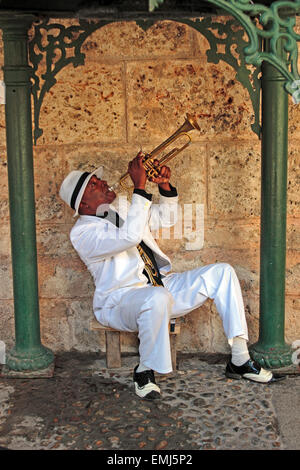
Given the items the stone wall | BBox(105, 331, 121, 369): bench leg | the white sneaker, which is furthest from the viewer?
the stone wall

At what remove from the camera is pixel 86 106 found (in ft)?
17.5

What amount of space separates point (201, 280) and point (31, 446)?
1.79 m

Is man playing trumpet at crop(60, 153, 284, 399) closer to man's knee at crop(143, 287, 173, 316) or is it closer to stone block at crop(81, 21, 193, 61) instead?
man's knee at crop(143, 287, 173, 316)

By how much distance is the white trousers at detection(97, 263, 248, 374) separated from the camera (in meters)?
4.61

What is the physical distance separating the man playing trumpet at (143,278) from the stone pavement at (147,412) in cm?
17

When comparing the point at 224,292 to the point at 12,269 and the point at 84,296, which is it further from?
the point at 12,269

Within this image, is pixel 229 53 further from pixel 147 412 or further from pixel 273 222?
pixel 147 412

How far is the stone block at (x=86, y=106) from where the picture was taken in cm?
530

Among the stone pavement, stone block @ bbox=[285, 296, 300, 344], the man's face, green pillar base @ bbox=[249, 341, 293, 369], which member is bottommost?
the stone pavement

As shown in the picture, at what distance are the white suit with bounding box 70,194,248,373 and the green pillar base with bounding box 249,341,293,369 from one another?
273mm

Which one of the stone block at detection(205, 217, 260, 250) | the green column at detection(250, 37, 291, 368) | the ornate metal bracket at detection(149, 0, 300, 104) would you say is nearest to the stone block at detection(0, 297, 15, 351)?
the stone block at detection(205, 217, 260, 250)

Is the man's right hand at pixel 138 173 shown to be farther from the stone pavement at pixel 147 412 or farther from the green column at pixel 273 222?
the stone pavement at pixel 147 412

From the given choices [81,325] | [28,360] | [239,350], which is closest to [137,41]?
[81,325]
